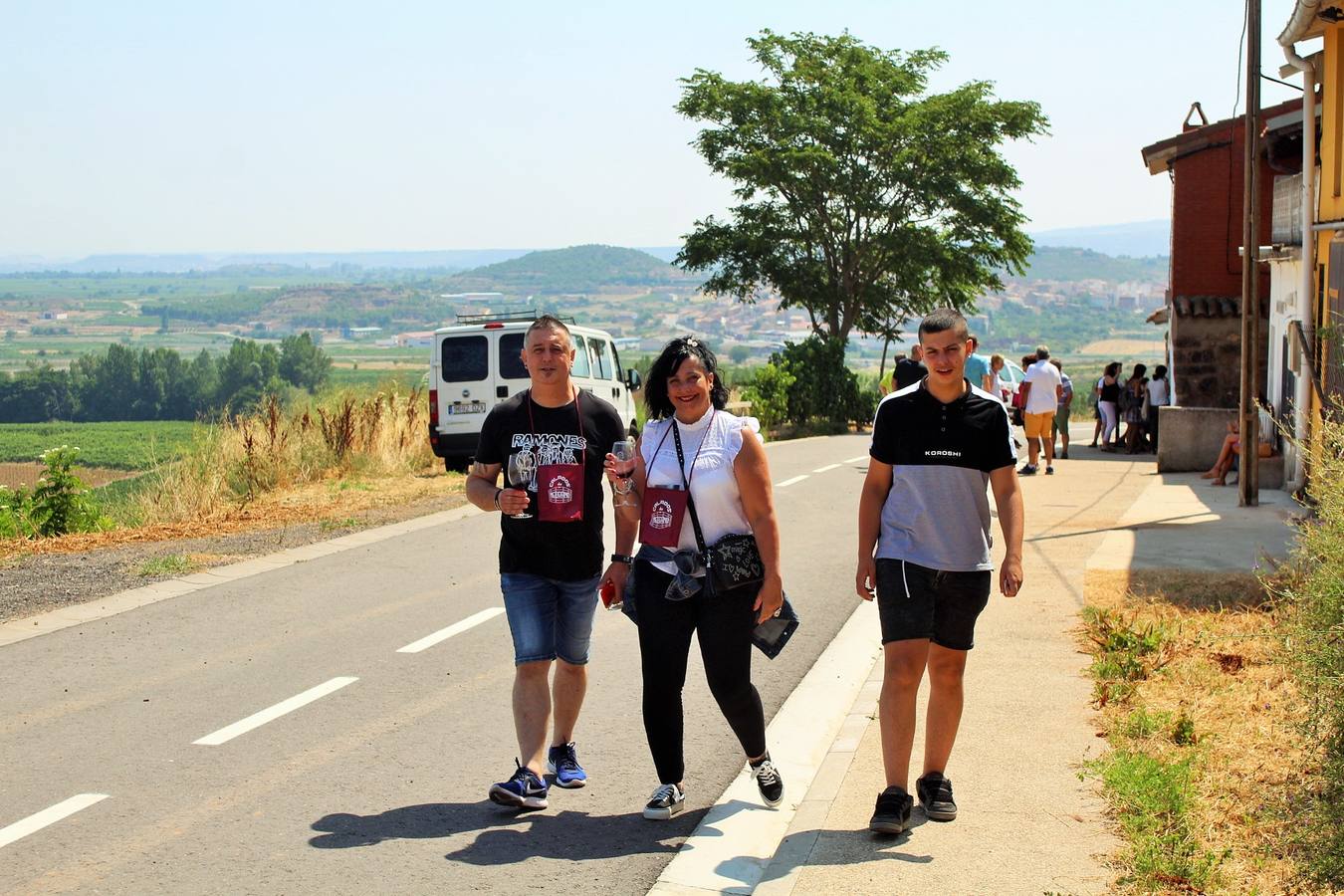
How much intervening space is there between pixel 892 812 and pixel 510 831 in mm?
1437

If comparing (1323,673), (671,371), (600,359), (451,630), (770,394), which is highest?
(671,371)

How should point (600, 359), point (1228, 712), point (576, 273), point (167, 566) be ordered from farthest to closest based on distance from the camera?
point (576, 273)
point (600, 359)
point (167, 566)
point (1228, 712)

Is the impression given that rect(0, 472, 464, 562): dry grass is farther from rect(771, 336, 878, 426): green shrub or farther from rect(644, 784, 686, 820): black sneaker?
rect(771, 336, 878, 426): green shrub

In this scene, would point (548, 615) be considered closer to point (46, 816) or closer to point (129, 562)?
point (46, 816)

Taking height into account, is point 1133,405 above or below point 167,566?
above

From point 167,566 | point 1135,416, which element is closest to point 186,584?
point 167,566

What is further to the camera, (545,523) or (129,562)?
(129,562)

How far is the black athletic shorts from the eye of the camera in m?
5.45

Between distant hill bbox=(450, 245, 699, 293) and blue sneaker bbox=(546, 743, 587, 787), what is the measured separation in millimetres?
154600

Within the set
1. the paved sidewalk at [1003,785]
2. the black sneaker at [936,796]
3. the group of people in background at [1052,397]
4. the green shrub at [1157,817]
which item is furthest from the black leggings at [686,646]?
the group of people in background at [1052,397]

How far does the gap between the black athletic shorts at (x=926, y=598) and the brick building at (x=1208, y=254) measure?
2380 centimetres

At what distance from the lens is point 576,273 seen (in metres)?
170

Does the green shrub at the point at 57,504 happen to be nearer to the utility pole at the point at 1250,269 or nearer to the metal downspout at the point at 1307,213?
the utility pole at the point at 1250,269

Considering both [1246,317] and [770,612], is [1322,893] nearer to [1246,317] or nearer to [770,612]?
[770,612]
